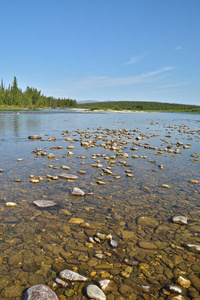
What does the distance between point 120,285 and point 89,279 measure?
20.4 inches

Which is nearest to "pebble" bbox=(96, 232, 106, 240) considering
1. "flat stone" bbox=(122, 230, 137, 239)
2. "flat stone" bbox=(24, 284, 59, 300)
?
"flat stone" bbox=(122, 230, 137, 239)

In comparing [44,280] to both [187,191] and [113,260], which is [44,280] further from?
[187,191]

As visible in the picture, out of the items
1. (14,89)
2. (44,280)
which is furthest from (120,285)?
(14,89)

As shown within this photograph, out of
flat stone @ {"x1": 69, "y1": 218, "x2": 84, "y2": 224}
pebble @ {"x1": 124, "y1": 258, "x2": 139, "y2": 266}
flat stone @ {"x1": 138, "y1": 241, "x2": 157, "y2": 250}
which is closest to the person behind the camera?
pebble @ {"x1": 124, "y1": 258, "x2": 139, "y2": 266}

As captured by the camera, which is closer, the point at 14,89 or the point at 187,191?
the point at 187,191

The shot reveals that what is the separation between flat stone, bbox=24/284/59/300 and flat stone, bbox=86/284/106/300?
1.53 ft

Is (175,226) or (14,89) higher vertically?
(14,89)

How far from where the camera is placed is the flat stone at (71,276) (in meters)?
3.06

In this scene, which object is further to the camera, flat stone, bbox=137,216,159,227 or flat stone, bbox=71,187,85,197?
flat stone, bbox=71,187,85,197

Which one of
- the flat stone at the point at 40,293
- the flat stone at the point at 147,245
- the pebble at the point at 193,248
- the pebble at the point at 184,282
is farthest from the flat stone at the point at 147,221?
the flat stone at the point at 40,293

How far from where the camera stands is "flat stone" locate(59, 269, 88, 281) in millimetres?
3062

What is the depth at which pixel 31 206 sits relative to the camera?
17.4 feet

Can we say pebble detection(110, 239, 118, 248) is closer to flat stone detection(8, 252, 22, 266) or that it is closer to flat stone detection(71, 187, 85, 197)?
flat stone detection(8, 252, 22, 266)

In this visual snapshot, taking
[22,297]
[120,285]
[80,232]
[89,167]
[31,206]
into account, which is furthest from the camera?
[89,167]
